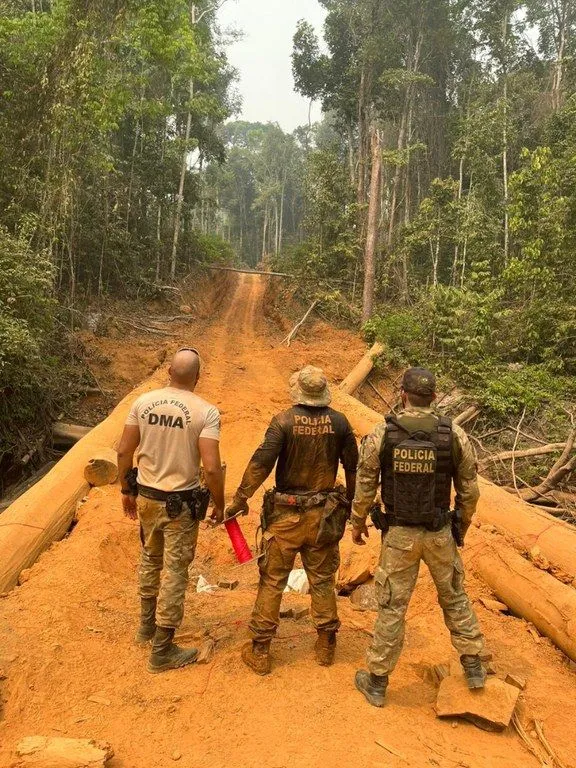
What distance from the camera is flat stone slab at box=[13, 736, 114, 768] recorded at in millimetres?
2336

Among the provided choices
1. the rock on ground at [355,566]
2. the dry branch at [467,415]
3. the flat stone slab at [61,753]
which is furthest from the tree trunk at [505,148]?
the flat stone slab at [61,753]

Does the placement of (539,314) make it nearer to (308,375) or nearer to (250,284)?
(308,375)

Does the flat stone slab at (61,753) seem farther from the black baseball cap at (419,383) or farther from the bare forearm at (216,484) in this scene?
the black baseball cap at (419,383)

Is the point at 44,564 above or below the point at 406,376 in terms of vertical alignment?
below

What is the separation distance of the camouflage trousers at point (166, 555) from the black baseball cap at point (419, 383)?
65.3 inches

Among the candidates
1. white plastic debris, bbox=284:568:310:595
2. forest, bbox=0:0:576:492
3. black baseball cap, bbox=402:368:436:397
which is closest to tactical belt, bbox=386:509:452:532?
black baseball cap, bbox=402:368:436:397

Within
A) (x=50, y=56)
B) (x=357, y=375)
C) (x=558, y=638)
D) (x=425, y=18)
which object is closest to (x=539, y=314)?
(x=357, y=375)

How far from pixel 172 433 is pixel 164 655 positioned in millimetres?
1451

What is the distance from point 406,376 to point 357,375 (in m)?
8.77

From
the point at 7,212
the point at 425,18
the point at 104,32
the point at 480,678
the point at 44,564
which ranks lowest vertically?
the point at 44,564

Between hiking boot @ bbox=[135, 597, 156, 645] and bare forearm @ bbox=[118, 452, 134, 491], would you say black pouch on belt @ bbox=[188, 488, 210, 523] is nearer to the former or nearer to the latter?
bare forearm @ bbox=[118, 452, 134, 491]

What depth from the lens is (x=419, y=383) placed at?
316 centimetres

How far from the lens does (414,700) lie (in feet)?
10.3

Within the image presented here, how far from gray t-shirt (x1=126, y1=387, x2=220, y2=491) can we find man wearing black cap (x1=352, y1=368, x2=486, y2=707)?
3.54ft
